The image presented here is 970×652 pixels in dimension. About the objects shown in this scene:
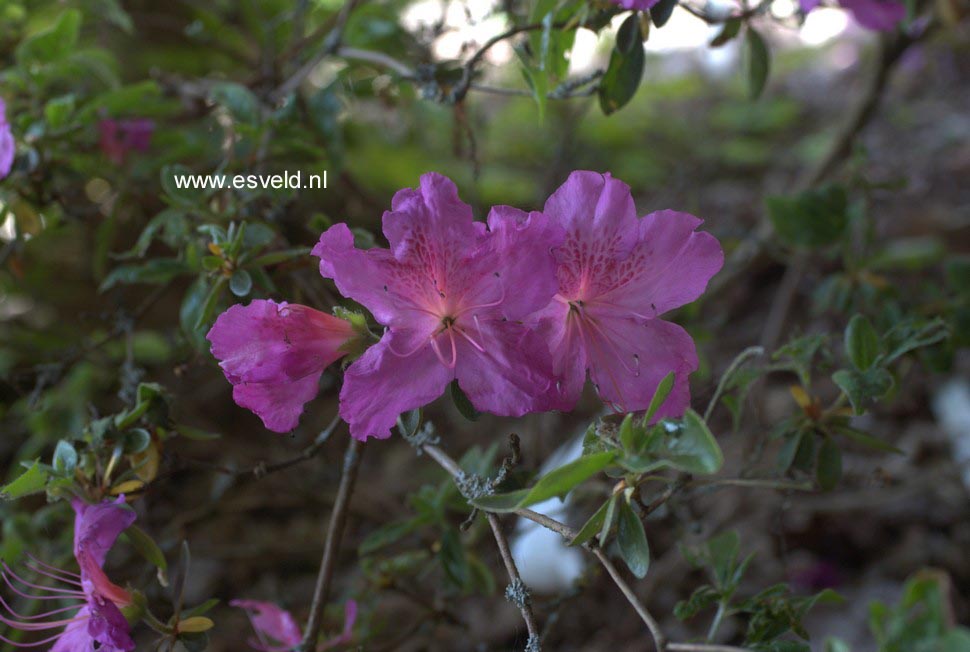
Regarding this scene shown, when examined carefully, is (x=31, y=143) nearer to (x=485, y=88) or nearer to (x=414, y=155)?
(x=485, y=88)

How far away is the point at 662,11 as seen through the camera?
0.84m

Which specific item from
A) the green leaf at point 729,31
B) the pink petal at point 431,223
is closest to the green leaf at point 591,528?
the pink petal at point 431,223

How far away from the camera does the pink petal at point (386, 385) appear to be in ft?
2.07

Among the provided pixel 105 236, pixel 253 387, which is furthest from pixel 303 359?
pixel 105 236

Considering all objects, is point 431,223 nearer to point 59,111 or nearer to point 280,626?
point 280,626

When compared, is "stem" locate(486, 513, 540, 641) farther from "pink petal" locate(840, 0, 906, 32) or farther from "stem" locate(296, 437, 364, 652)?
"pink petal" locate(840, 0, 906, 32)

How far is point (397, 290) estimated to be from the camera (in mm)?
671

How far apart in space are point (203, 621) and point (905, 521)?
1393 mm

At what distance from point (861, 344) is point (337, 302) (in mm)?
Result: 584

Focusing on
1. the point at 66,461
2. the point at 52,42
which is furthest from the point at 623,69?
the point at 52,42

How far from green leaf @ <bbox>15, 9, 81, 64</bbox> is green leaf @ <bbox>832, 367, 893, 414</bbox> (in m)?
1.11

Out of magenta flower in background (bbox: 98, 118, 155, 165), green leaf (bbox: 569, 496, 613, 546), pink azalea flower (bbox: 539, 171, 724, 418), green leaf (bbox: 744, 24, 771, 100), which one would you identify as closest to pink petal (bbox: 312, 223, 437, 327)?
pink azalea flower (bbox: 539, 171, 724, 418)

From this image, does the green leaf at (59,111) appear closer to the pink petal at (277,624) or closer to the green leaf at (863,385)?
the pink petal at (277,624)

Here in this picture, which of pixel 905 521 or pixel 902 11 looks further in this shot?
pixel 905 521
